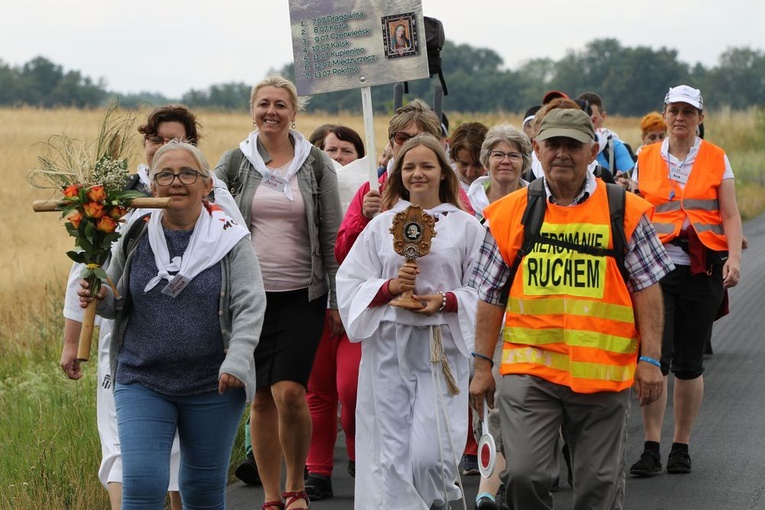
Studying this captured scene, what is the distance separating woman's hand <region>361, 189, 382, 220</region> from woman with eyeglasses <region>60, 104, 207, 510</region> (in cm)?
89

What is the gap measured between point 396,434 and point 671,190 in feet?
8.43

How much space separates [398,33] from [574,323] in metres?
3.04

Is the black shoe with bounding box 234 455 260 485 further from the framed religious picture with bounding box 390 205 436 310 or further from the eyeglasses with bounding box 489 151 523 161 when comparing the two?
the eyeglasses with bounding box 489 151 523 161

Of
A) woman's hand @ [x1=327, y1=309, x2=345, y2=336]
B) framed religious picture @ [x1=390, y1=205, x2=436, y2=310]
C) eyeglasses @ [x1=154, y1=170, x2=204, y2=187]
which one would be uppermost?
eyeglasses @ [x1=154, y1=170, x2=204, y2=187]

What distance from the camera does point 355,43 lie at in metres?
7.89

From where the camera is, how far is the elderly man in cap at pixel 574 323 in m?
5.38

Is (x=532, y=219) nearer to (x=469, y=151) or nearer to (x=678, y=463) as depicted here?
(x=469, y=151)

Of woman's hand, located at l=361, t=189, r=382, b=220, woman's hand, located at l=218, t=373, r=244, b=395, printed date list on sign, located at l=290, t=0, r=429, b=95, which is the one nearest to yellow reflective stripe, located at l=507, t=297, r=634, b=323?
woman's hand, located at l=218, t=373, r=244, b=395

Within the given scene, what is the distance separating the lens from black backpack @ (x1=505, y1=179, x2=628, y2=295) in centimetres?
539

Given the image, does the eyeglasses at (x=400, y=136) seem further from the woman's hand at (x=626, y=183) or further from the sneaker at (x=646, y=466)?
the sneaker at (x=646, y=466)

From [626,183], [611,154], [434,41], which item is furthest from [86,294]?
[611,154]

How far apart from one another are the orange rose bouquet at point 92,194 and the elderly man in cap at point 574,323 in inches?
63.7

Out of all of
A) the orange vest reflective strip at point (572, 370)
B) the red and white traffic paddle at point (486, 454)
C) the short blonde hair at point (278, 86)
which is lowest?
the red and white traffic paddle at point (486, 454)

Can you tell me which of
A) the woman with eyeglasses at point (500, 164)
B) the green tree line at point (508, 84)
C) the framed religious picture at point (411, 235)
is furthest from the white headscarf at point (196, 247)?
the green tree line at point (508, 84)
